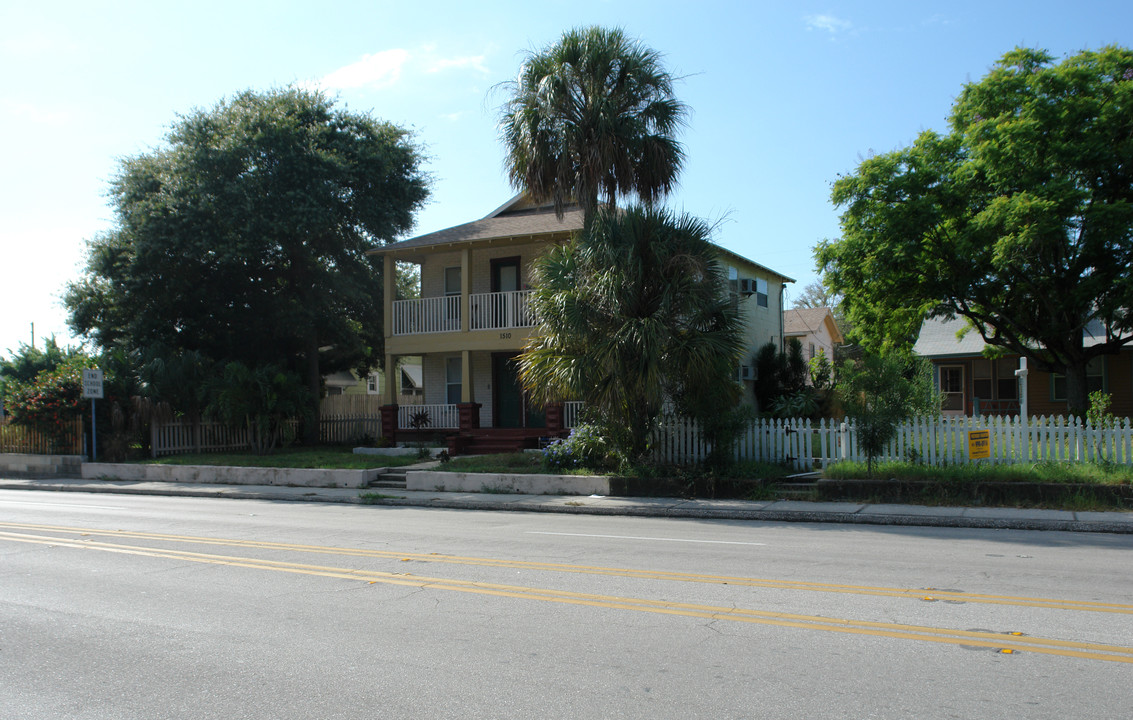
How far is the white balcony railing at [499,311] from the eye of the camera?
23.8 meters

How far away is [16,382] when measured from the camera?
2497cm

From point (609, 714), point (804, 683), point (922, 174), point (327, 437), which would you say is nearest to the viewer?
point (609, 714)

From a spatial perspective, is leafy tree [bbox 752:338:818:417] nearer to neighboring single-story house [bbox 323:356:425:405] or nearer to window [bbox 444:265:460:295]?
window [bbox 444:265:460:295]

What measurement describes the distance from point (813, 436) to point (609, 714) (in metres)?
13.8

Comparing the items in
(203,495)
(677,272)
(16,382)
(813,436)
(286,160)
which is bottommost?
(203,495)

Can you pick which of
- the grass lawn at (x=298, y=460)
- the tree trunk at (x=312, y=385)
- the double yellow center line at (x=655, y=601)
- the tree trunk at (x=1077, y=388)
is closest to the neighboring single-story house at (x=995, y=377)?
the tree trunk at (x=1077, y=388)

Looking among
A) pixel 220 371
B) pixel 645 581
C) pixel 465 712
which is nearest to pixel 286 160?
pixel 220 371

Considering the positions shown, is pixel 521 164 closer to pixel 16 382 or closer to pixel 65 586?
pixel 65 586

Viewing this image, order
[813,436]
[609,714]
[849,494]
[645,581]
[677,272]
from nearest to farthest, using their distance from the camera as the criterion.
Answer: [609,714]
[645,581]
[849,494]
[677,272]
[813,436]

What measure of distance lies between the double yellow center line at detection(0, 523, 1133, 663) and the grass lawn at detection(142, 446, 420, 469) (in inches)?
373

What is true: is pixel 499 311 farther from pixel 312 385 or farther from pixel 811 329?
pixel 811 329

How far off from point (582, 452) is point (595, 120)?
24.6 feet

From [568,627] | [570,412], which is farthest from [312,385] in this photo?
[568,627]

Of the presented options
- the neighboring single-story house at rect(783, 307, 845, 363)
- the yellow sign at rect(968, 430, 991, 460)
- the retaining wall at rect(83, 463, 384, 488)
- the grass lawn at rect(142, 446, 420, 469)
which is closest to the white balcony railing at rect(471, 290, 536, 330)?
the grass lawn at rect(142, 446, 420, 469)
